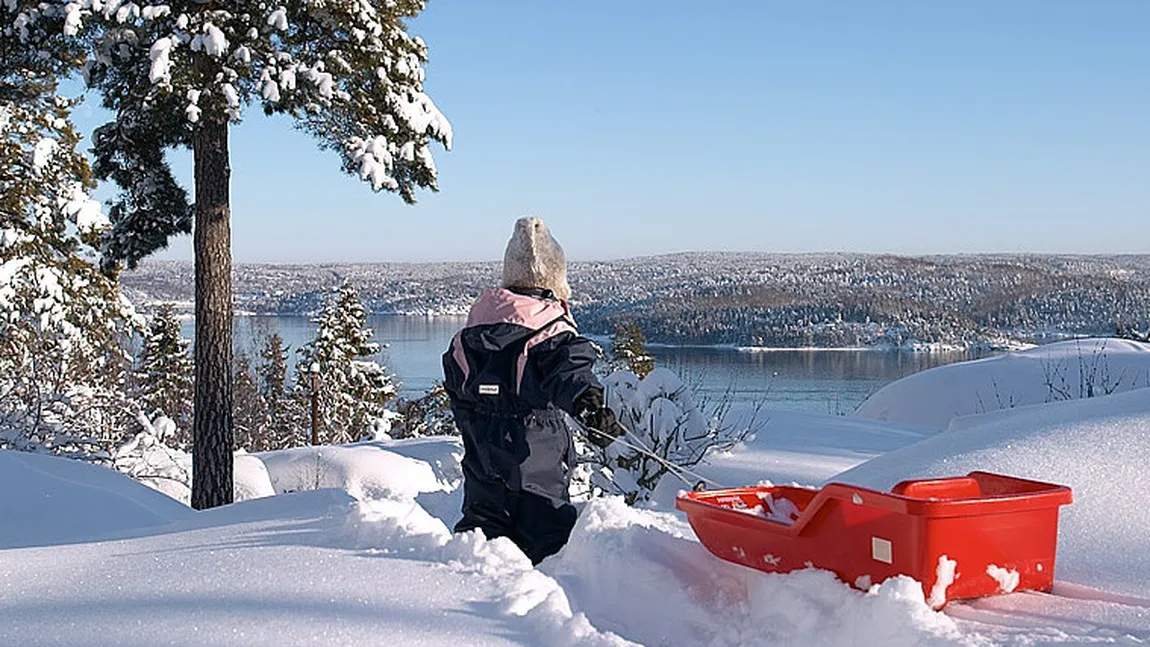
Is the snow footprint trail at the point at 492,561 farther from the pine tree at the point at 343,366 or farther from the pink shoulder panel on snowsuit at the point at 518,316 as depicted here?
the pine tree at the point at 343,366

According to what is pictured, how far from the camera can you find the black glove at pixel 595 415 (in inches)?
148

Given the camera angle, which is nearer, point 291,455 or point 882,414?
point 291,455

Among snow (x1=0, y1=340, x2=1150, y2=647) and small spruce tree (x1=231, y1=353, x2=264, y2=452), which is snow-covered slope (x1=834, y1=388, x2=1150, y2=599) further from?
small spruce tree (x1=231, y1=353, x2=264, y2=452)

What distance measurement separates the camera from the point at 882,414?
17281 mm

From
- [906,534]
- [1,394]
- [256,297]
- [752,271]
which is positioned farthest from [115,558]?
[752,271]

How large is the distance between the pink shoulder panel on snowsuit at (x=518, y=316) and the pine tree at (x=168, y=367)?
30385 mm

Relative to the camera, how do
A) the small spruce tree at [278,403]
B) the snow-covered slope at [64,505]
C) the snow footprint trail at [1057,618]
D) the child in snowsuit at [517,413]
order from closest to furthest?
the snow footprint trail at [1057,618] → the child in snowsuit at [517,413] → the snow-covered slope at [64,505] → the small spruce tree at [278,403]

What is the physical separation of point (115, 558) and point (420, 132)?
20.7 feet

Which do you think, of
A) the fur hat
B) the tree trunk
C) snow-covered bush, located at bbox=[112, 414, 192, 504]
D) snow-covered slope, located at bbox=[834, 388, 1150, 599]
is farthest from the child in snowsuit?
snow-covered bush, located at bbox=[112, 414, 192, 504]

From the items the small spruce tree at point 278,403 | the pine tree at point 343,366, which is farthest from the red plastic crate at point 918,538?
the small spruce tree at point 278,403

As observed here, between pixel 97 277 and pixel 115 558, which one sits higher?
pixel 97 277

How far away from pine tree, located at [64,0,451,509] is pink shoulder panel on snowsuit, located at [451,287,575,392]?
4892 millimetres

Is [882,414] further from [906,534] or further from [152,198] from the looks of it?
[906,534]

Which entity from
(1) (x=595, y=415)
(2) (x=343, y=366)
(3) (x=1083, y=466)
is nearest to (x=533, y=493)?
(1) (x=595, y=415)
